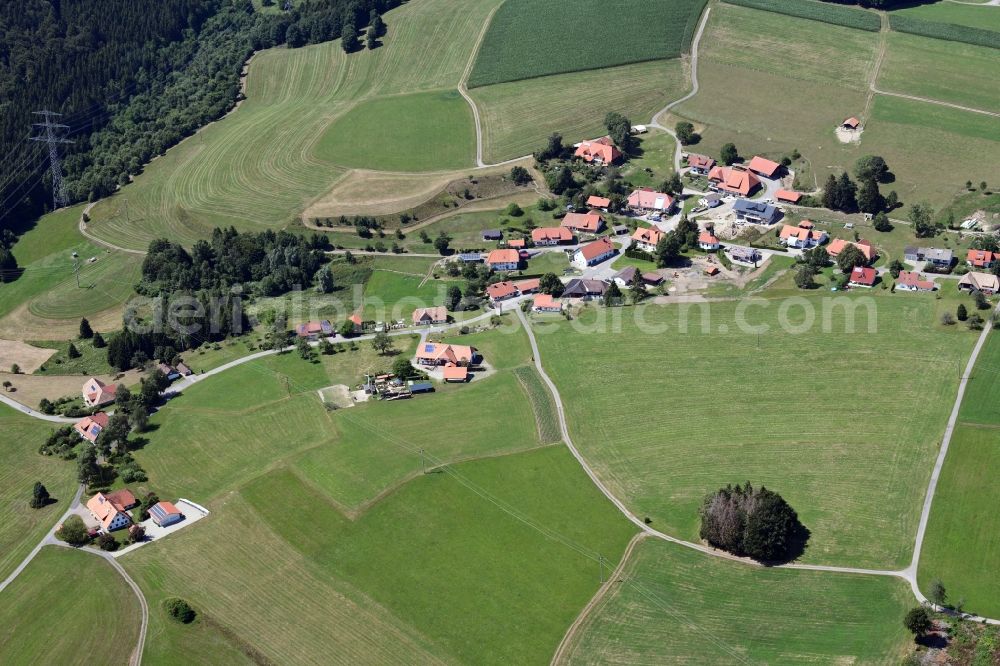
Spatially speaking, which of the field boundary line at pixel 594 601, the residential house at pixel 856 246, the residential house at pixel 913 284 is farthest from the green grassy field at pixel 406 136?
the field boundary line at pixel 594 601

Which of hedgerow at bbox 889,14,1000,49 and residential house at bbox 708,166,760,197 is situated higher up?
hedgerow at bbox 889,14,1000,49

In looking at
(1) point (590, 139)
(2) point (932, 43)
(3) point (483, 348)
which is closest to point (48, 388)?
(3) point (483, 348)

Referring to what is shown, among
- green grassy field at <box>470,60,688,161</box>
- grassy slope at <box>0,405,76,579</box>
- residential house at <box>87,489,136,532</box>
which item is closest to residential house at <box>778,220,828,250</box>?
green grassy field at <box>470,60,688,161</box>

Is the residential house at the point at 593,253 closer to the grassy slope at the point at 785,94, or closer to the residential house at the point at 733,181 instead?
the residential house at the point at 733,181

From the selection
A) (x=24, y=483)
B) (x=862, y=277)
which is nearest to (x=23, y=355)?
(x=24, y=483)

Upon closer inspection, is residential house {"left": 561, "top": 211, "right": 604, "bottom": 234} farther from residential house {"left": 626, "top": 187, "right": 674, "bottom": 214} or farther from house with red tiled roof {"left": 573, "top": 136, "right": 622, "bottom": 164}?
house with red tiled roof {"left": 573, "top": 136, "right": 622, "bottom": 164}

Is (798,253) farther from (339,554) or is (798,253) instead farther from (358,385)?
(339,554)
